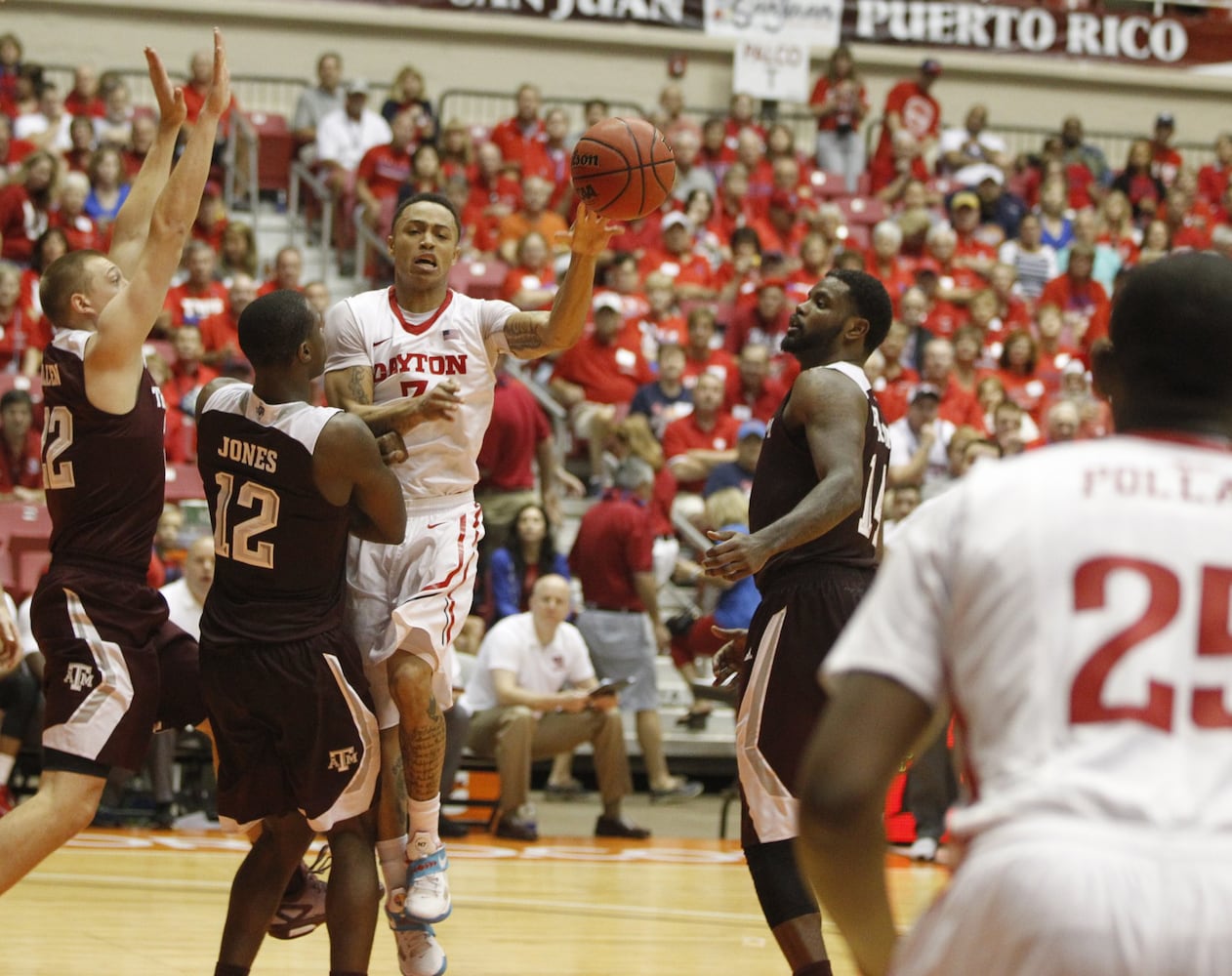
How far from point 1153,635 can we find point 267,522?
307 cm

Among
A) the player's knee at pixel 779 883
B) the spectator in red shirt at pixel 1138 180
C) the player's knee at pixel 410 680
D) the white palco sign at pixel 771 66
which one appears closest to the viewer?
the player's knee at pixel 779 883

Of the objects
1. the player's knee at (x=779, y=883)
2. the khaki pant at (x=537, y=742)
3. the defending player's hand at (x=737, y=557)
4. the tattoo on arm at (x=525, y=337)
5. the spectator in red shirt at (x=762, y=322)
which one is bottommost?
the khaki pant at (x=537, y=742)

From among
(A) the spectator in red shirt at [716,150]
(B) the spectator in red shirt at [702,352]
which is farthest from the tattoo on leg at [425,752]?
(A) the spectator in red shirt at [716,150]

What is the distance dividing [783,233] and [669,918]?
1025cm

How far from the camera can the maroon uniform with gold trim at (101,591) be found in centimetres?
498

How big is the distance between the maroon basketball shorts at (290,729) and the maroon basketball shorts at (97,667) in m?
0.34

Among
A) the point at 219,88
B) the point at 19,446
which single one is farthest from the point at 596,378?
the point at 219,88

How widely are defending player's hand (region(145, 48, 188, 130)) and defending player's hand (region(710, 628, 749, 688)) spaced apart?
2.32 metres

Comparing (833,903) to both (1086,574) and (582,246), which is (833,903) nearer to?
(1086,574)

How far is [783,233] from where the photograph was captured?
54.2ft

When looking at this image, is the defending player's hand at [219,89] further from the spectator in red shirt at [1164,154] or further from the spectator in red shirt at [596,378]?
the spectator in red shirt at [1164,154]

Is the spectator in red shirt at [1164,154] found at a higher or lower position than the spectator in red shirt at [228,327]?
higher

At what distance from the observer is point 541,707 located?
10.0m

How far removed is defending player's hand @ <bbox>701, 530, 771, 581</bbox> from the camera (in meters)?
4.41
